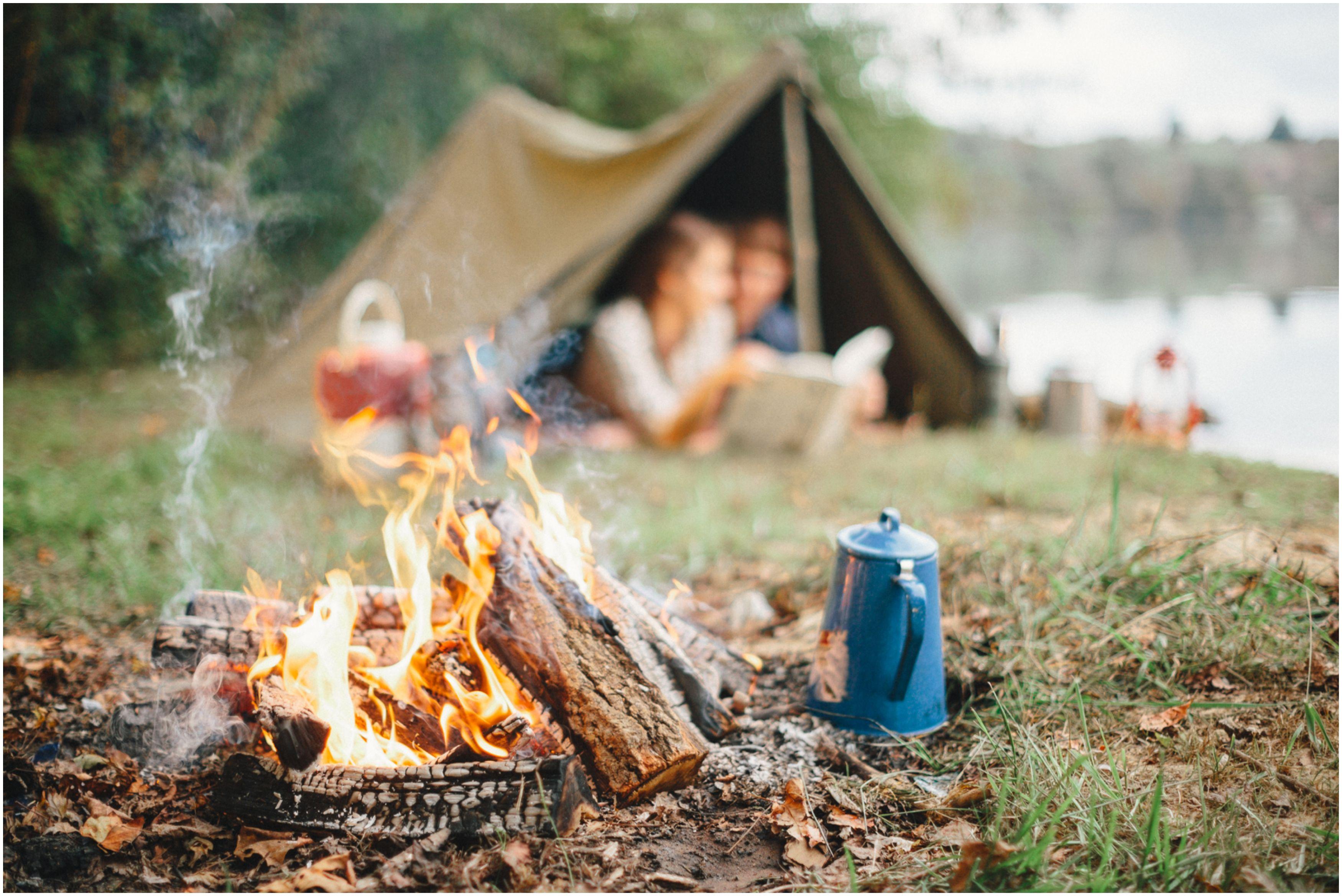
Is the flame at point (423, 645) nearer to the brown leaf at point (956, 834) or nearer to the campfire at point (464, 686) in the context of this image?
the campfire at point (464, 686)

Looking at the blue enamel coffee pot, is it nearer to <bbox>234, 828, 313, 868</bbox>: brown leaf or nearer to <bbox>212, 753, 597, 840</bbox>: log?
<bbox>212, 753, 597, 840</bbox>: log

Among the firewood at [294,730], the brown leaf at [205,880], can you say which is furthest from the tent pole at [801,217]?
the brown leaf at [205,880]

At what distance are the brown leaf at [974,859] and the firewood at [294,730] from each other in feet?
3.99

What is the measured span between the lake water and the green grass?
967 millimetres

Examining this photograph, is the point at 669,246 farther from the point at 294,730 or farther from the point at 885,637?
the point at 294,730

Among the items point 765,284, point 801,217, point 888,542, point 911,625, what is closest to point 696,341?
point 765,284

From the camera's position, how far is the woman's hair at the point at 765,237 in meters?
5.66

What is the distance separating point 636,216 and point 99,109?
175 inches

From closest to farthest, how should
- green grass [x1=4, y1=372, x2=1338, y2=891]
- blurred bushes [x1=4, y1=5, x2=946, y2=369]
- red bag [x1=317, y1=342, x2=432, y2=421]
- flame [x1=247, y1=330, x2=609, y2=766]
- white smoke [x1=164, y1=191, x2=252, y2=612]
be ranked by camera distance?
green grass [x1=4, y1=372, x2=1338, y2=891], flame [x1=247, y1=330, x2=609, y2=766], red bag [x1=317, y1=342, x2=432, y2=421], white smoke [x1=164, y1=191, x2=252, y2=612], blurred bushes [x1=4, y1=5, x2=946, y2=369]

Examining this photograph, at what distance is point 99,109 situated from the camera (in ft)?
20.5

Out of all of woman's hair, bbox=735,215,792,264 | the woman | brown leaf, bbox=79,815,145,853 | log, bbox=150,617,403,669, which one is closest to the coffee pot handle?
log, bbox=150,617,403,669

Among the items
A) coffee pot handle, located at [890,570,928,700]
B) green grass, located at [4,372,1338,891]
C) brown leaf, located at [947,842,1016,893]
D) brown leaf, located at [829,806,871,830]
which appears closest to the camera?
brown leaf, located at [947,842,1016,893]

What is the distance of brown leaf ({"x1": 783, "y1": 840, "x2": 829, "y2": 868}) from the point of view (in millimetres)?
1616

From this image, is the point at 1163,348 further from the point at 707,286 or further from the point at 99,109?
the point at 99,109
